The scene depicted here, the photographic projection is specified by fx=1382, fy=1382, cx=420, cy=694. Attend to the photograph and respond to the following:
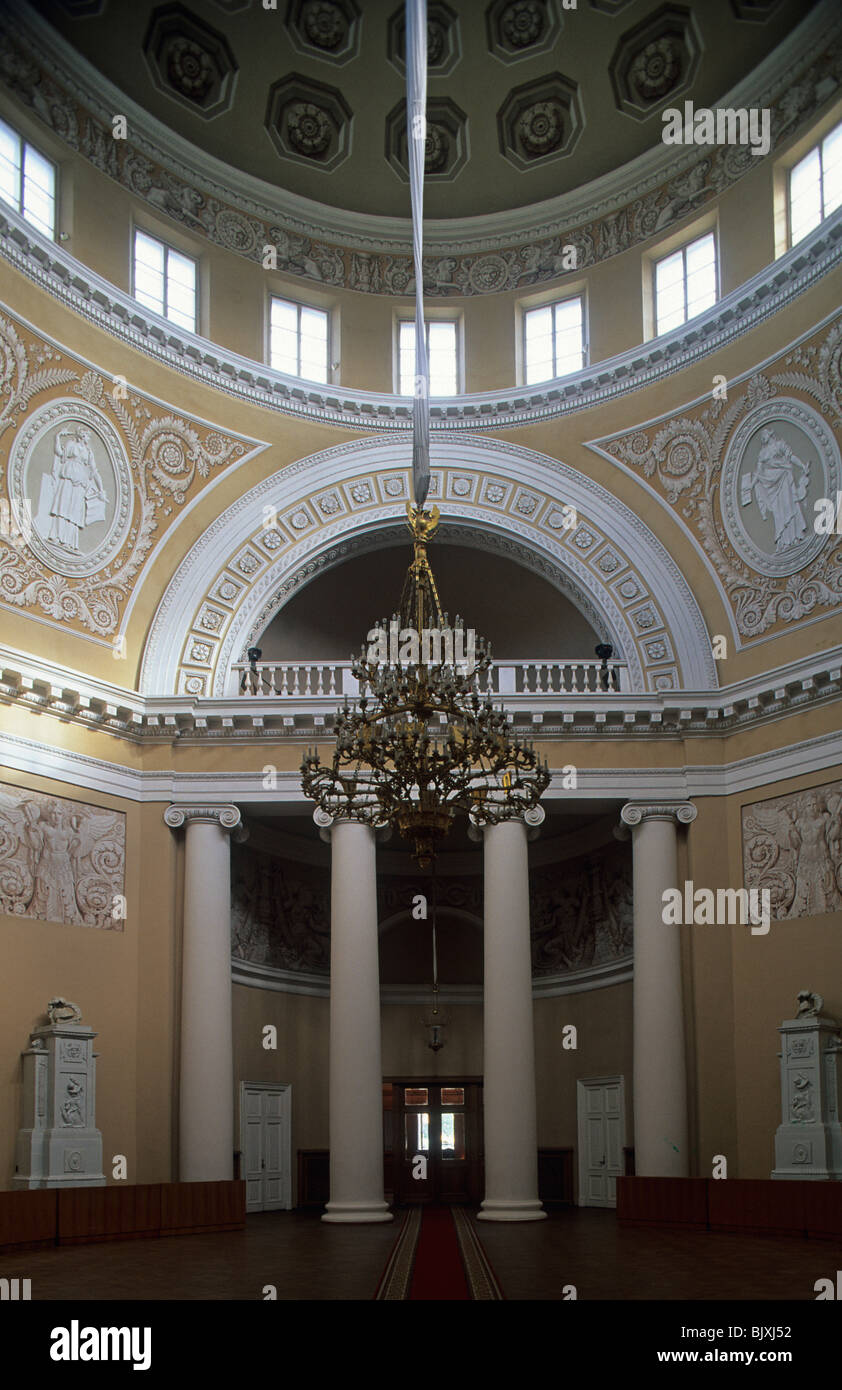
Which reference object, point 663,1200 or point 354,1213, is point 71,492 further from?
point 663,1200

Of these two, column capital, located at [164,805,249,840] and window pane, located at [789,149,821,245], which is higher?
window pane, located at [789,149,821,245]

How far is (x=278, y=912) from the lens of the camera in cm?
2266

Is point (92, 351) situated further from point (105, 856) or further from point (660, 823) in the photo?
point (660, 823)

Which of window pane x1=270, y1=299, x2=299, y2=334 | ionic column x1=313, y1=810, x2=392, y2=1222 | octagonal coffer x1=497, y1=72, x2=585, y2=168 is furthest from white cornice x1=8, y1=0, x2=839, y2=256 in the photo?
ionic column x1=313, y1=810, x2=392, y2=1222

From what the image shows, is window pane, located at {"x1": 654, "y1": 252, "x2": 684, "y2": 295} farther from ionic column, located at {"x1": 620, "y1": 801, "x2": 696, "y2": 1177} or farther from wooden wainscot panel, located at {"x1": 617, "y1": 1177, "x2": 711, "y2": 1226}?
wooden wainscot panel, located at {"x1": 617, "y1": 1177, "x2": 711, "y2": 1226}

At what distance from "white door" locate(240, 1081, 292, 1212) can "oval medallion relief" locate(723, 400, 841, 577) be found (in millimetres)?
10860

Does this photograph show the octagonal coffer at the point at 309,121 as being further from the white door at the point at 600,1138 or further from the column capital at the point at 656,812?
the white door at the point at 600,1138

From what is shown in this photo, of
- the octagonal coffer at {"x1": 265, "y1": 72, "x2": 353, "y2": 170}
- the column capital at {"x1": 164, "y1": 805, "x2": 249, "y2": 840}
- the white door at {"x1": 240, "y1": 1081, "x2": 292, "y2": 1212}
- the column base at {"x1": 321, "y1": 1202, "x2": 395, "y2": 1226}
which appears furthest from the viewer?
the octagonal coffer at {"x1": 265, "y1": 72, "x2": 353, "y2": 170}

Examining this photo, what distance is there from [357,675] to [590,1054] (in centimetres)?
1208

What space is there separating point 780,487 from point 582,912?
7951 mm

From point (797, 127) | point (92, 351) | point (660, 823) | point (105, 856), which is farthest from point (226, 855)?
point (797, 127)

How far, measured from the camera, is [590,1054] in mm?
22297

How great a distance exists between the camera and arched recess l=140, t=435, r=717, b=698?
66.4 ft

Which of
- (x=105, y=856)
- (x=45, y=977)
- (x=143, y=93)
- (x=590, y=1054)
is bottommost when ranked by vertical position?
(x=590, y=1054)
